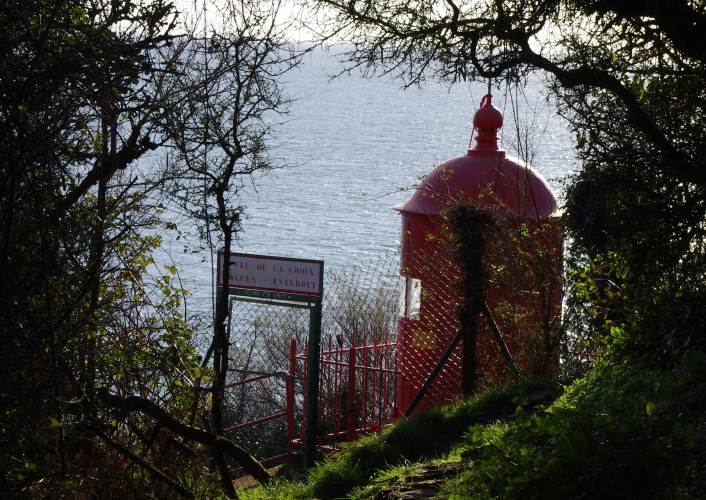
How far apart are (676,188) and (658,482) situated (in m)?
2.91

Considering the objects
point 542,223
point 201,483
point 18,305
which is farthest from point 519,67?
point 18,305

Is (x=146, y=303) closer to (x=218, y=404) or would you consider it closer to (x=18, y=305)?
(x=18, y=305)

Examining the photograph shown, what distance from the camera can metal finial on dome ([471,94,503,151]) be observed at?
10633 mm

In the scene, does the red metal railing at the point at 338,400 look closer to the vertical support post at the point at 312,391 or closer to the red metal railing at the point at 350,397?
the red metal railing at the point at 350,397

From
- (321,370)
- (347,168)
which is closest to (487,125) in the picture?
(321,370)

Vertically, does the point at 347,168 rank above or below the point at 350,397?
above

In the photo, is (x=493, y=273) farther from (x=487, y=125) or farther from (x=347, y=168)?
(x=347, y=168)

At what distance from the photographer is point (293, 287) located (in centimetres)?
945

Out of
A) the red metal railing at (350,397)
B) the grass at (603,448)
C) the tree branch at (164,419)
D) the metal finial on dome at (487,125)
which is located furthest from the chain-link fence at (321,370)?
the grass at (603,448)

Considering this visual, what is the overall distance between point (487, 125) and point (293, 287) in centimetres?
317

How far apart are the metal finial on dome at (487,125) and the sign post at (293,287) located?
277cm

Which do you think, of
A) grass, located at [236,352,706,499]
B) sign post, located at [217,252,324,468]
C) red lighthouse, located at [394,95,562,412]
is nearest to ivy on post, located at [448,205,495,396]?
red lighthouse, located at [394,95,562,412]

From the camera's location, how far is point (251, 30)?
26.3ft

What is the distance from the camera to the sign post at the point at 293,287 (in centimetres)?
939
